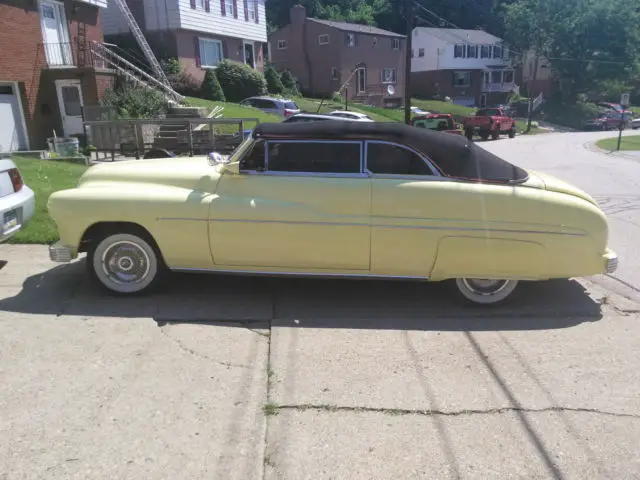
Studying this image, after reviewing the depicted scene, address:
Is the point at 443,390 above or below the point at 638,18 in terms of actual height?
below

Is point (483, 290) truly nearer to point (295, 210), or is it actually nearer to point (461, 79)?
point (295, 210)

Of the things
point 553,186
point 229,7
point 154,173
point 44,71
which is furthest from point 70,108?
point 553,186

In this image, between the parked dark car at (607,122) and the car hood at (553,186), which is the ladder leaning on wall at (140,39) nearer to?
the car hood at (553,186)

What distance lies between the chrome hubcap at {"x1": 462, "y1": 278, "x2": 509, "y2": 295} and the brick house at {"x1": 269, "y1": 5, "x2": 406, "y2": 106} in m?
42.2

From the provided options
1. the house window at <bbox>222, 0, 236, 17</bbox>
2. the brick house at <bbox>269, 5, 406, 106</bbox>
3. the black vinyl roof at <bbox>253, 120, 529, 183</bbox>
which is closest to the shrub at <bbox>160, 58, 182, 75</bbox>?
the house window at <bbox>222, 0, 236, 17</bbox>

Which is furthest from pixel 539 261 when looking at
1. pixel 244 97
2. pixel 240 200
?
pixel 244 97

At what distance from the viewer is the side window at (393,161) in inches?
183

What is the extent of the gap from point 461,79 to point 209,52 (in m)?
35.6

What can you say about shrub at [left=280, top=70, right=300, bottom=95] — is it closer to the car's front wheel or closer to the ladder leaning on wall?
the ladder leaning on wall

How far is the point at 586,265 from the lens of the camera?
4621 mm

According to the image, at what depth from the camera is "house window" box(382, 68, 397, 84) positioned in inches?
2020

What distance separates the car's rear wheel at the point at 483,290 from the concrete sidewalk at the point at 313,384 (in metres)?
0.11

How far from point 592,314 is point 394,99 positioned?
158ft

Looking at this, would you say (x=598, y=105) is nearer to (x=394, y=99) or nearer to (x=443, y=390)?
(x=394, y=99)
